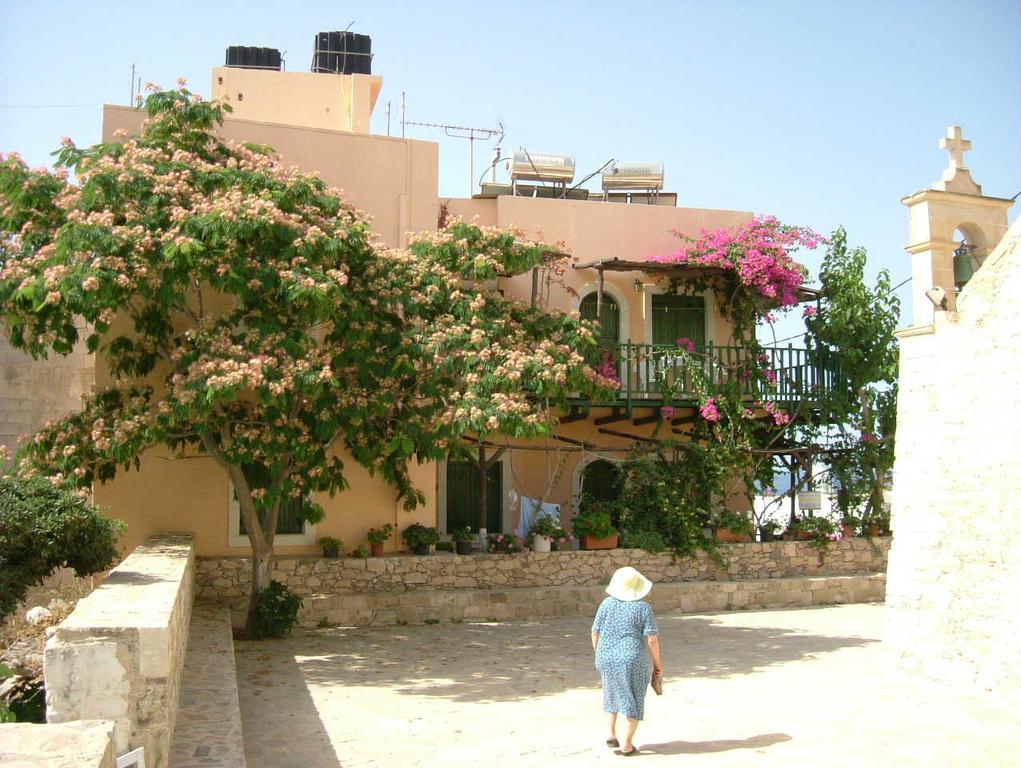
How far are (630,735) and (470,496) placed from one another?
996cm

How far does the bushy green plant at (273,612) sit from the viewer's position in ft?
40.0

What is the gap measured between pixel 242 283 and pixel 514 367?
3119mm

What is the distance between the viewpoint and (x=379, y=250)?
488 inches

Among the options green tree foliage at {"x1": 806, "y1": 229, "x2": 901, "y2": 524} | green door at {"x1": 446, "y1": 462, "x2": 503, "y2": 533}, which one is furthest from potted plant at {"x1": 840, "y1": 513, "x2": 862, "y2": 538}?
green door at {"x1": 446, "y1": 462, "x2": 503, "y2": 533}

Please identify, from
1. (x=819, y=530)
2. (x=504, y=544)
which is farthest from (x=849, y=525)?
(x=504, y=544)

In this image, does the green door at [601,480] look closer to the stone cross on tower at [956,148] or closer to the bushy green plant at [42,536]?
the stone cross on tower at [956,148]

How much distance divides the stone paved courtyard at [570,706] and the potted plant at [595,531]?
8.51 ft

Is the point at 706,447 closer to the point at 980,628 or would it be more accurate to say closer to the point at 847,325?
the point at 847,325

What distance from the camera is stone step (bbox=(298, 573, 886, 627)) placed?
45.0ft

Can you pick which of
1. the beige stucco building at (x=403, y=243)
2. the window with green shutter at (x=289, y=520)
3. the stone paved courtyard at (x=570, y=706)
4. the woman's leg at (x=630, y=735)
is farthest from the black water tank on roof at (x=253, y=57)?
the woman's leg at (x=630, y=735)

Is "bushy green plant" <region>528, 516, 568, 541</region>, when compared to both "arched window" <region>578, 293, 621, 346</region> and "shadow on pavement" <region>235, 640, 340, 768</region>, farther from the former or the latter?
"shadow on pavement" <region>235, 640, 340, 768</region>

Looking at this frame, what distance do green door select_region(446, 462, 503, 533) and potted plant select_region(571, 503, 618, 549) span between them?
1.92m

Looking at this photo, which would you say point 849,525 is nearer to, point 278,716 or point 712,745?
point 712,745

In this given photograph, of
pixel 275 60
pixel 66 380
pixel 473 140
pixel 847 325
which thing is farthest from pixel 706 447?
pixel 275 60
